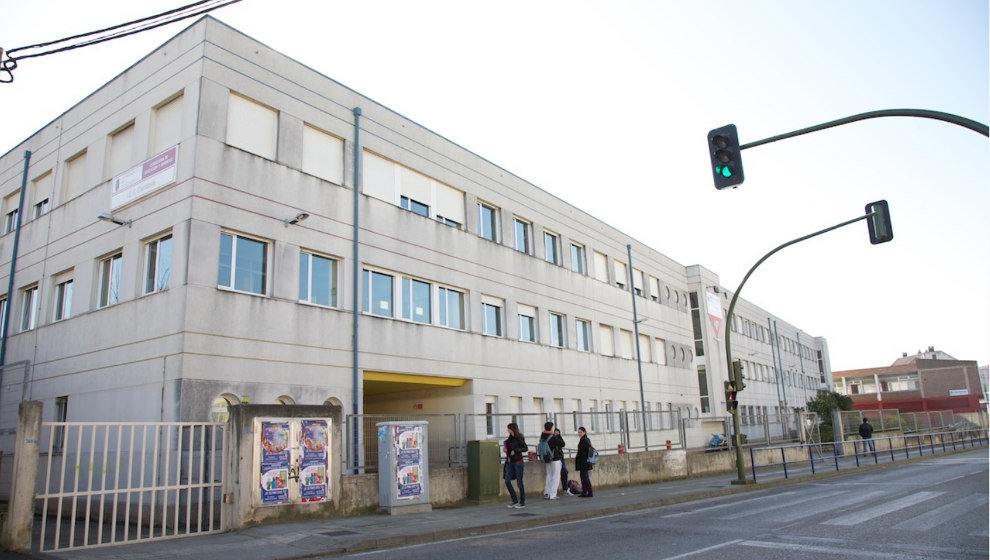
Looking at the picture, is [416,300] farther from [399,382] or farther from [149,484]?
[149,484]

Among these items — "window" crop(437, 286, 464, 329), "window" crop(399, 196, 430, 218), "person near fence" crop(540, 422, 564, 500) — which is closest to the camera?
"person near fence" crop(540, 422, 564, 500)

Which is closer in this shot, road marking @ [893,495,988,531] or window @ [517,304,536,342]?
road marking @ [893,495,988,531]

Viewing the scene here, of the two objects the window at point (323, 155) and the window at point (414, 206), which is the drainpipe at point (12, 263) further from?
the window at point (414, 206)

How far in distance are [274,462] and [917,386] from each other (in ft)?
326

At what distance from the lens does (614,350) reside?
30.8m

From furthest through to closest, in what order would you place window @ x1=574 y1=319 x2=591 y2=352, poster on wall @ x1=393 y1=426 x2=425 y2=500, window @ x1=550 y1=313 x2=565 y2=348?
window @ x1=574 y1=319 x2=591 y2=352 < window @ x1=550 y1=313 x2=565 y2=348 < poster on wall @ x1=393 y1=426 x2=425 y2=500

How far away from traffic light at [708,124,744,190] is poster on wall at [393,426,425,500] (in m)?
7.97

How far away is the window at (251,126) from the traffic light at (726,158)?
36.0ft

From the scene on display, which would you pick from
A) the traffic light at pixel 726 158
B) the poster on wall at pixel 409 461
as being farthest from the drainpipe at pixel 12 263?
the traffic light at pixel 726 158

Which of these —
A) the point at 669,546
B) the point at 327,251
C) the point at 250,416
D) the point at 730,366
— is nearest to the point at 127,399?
the point at 250,416

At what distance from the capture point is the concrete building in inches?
587

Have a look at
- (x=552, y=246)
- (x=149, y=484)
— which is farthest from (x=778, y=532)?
(x=552, y=246)

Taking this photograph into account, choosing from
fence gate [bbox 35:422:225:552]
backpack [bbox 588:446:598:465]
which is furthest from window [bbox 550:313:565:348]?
fence gate [bbox 35:422:225:552]

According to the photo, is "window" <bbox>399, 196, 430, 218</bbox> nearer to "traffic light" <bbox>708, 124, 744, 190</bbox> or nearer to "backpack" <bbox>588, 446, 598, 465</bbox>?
"backpack" <bbox>588, 446, 598, 465</bbox>
